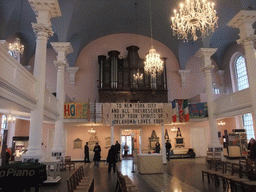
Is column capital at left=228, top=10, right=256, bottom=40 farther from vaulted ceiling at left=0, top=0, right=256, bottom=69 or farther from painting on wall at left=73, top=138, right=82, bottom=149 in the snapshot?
painting on wall at left=73, top=138, right=82, bottom=149

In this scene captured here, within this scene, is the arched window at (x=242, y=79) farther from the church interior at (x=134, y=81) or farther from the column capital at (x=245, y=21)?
the column capital at (x=245, y=21)

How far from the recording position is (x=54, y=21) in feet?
41.6

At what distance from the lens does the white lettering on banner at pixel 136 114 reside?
14836mm

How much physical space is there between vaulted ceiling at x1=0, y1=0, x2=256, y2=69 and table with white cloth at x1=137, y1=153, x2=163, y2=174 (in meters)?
7.73

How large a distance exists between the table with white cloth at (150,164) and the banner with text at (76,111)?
5.60 m

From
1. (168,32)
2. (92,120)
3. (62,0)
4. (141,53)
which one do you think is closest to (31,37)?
(62,0)

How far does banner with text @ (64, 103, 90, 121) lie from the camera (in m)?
14.7

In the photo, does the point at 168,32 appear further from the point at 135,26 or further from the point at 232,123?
the point at 232,123

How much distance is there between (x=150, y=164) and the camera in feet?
34.8

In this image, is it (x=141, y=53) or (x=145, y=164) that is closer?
(x=145, y=164)

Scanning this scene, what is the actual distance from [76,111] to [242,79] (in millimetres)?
13171

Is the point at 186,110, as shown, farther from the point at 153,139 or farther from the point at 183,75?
the point at 183,75

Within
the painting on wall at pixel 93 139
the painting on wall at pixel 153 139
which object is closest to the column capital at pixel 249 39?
the painting on wall at pixel 153 139

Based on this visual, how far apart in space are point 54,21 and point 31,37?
4.71m
